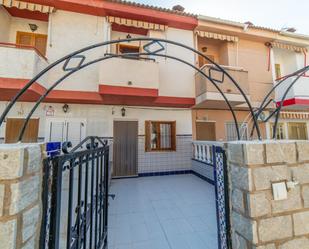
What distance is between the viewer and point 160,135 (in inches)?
299

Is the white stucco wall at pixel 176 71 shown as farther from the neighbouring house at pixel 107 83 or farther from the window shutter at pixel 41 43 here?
the window shutter at pixel 41 43

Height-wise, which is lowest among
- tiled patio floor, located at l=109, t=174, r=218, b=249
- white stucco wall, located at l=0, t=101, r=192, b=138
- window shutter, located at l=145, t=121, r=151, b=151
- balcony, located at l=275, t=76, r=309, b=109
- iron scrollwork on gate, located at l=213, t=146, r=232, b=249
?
tiled patio floor, located at l=109, t=174, r=218, b=249

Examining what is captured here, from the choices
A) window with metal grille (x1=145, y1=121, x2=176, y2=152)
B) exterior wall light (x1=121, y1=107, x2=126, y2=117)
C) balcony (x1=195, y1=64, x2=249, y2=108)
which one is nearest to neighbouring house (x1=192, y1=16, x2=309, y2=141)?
balcony (x1=195, y1=64, x2=249, y2=108)

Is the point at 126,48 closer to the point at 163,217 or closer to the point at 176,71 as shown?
the point at 176,71

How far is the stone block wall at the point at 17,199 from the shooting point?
2.90ft

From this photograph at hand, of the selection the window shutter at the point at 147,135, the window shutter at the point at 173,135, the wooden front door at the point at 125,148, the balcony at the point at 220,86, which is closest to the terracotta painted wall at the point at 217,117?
the balcony at the point at 220,86

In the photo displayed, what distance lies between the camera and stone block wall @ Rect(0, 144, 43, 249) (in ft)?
2.90

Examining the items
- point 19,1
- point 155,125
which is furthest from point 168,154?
point 19,1

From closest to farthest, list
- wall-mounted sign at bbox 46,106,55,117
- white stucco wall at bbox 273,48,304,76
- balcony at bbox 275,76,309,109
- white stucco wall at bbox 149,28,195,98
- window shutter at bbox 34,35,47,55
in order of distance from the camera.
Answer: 1. wall-mounted sign at bbox 46,106,55,117
2. window shutter at bbox 34,35,47,55
3. white stucco wall at bbox 149,28,195,98
4. balcony at bbox 275,76,309,109
5. white stucco wall at bbox 273,48,304,76

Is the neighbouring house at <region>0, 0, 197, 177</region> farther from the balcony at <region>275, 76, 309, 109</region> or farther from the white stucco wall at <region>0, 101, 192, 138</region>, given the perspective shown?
the balcony at <region>275, 76, 309, 109</region>

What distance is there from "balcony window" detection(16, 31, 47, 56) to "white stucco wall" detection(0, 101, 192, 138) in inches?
94.2

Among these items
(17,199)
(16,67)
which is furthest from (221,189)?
(16,67)

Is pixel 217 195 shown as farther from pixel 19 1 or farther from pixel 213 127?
pixel 19 1

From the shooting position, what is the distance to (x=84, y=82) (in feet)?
20.6
